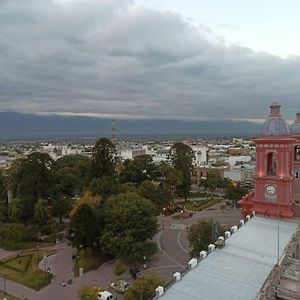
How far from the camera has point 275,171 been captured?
1218 inches

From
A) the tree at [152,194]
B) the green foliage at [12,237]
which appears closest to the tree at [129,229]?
the green foliage at [12,237]

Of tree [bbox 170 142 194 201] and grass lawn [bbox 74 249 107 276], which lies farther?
Answer: tree [bbox 170 142 194 201]

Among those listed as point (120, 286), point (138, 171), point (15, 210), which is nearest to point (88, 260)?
point (120, 286)

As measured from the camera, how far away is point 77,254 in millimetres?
40938

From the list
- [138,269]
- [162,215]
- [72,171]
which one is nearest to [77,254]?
[138,269]

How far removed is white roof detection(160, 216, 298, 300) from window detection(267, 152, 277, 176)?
22.9 ft

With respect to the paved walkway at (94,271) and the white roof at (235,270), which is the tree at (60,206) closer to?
the paved walkway at (94,271)

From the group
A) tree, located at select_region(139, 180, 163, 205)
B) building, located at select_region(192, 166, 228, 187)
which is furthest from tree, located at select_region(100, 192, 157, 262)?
building, located at select_region(192, 166, 228, 187)

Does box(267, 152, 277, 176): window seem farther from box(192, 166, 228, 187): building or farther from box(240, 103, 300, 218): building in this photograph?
box(192, 166, 228, 187): building

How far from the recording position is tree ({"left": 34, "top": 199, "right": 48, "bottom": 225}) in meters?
49.1

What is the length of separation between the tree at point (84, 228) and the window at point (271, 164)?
63.4ft

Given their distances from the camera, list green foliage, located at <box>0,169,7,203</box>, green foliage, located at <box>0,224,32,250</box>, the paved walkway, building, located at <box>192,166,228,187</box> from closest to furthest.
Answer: the paved walkway < green foliage, located at <box>0,224,32,250</box> < green foliage, located at <box>0,169,7,203</box> < building, located at <box>192,166,228,187</box>

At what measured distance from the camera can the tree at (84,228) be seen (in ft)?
127

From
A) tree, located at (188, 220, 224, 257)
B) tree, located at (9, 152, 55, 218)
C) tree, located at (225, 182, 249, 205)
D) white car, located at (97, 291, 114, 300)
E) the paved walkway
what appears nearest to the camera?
white car, located at (97, 291, 114, 300)
